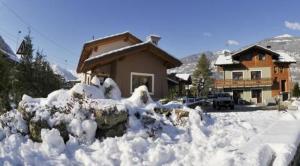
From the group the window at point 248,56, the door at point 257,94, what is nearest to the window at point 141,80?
the door at point 257,94

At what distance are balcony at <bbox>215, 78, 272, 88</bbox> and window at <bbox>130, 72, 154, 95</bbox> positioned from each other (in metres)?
26.9

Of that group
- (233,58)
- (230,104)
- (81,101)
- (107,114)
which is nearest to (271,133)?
(107,114)

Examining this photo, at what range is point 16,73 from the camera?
15922 mm

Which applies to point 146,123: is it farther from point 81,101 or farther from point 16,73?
point 16,73

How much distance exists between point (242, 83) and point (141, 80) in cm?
2753

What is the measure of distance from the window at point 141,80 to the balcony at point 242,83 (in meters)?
26.9

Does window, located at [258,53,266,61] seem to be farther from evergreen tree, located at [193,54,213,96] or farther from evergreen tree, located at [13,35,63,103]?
evergreen tree, located at [13,35,63,103]

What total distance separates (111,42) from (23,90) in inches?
381

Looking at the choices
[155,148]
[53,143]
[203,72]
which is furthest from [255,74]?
[53,143]

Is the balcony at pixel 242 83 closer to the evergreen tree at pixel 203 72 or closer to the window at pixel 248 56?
the window at pixel 248 56

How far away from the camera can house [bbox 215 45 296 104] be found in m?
44.8

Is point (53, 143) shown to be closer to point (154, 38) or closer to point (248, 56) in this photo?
point (154, 38)

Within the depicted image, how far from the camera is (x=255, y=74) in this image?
4591cm

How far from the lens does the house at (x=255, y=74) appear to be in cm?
4478
